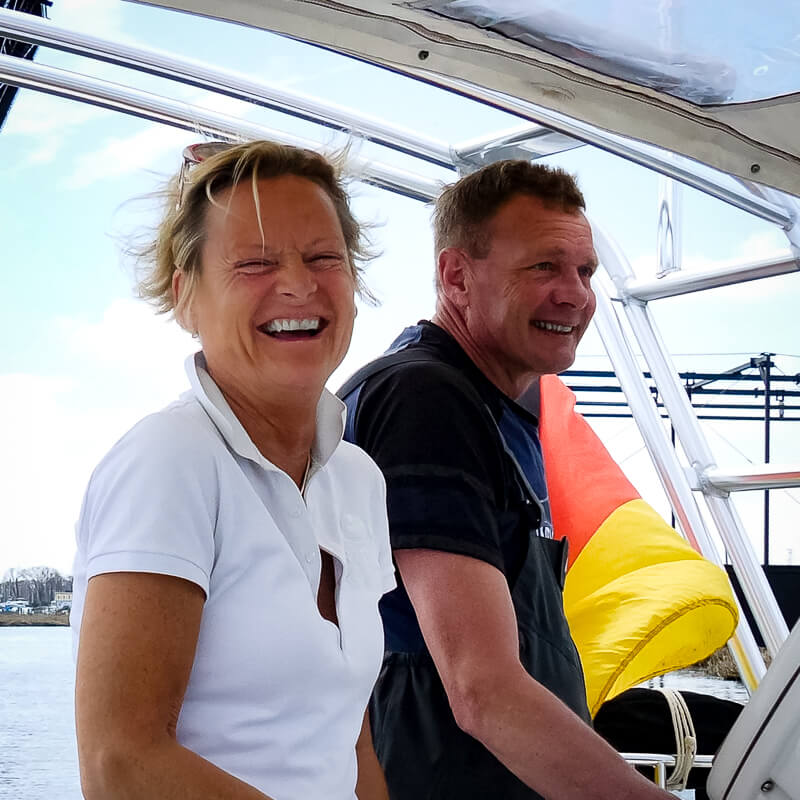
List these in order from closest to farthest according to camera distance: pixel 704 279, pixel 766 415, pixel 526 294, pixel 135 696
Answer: pixel 135 696 < pixel 526 294 < pixel 704 279 < pixel 766 415

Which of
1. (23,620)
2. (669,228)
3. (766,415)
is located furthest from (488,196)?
(23,620)

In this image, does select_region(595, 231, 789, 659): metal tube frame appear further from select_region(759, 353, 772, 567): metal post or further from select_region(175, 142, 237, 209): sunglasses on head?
select_region(759, 353, 772, 567): metal post

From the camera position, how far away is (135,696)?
0.72 m

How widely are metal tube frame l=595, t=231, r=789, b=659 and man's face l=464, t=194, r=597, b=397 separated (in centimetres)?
116

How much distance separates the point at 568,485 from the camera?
2322 mm

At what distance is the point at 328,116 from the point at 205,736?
74.8 inches

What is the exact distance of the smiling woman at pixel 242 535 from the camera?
73 centimetres

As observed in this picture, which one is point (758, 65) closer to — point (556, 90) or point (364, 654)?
point (556, 90)

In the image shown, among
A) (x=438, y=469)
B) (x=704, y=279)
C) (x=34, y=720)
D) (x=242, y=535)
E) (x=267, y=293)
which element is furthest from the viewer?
(x=34, y=720)

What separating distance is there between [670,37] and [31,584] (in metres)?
4.53

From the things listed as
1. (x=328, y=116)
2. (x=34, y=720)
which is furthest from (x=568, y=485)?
(x=34, y=720)

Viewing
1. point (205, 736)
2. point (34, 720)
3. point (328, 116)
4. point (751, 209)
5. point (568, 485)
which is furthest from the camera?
point (34, 720)

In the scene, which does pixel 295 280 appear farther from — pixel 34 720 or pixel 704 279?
pixel 34 720

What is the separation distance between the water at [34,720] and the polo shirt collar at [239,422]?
15.7ft
